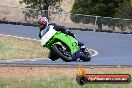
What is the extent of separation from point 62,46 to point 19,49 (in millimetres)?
30946

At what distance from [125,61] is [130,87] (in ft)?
68.4

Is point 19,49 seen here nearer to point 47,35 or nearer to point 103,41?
point 103,41

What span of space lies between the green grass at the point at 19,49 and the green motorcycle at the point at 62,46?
83.9 feet

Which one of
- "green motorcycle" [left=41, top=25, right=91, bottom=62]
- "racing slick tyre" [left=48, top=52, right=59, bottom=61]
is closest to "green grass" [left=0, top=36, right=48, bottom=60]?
"racing slick tyre" [left=48, top=52, right=59, bottom=61]

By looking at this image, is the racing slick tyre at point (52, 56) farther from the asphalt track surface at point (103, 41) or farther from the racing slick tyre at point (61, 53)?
the asphalt track surface at point (103, 41)

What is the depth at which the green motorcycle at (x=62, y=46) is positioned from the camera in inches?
337

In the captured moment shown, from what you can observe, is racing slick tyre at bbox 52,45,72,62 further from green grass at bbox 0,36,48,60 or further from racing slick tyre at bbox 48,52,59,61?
green grass at bbox 0,36,48,60

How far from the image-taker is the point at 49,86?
59.9 ft

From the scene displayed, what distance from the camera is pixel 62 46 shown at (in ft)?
29.1

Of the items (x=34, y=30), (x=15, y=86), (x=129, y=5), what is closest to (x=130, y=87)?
(x=15, y=86)

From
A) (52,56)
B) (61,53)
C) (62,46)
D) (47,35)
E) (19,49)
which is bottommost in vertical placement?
(19,49)

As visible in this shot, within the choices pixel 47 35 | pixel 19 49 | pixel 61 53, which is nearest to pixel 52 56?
pixel 61 53

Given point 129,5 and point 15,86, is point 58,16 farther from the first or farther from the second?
point 15,86

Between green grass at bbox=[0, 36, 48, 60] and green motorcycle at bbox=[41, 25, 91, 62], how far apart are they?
25.6 m
